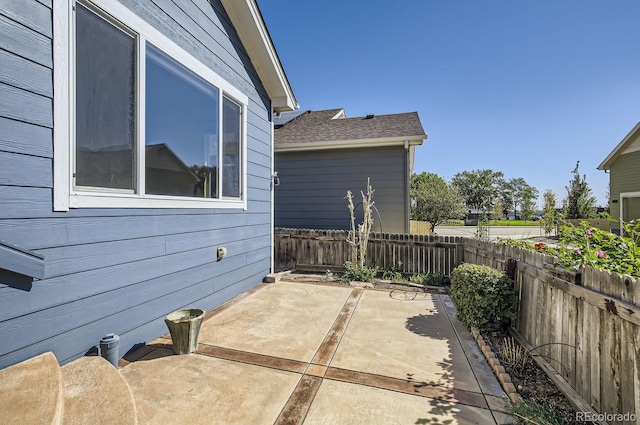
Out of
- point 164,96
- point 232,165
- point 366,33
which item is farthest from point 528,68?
point 164,96

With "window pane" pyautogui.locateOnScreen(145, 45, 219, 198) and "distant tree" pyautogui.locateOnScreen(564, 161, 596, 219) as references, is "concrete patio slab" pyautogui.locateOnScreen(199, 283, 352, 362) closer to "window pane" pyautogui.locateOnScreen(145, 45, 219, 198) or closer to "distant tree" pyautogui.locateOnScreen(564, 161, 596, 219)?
"window pane" pyautogui.locateOnScreen(145, 45, 219, 198)

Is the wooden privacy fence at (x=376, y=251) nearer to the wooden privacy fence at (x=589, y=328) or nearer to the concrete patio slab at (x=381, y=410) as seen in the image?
the wooden privacy fence at (x=589, y=328)

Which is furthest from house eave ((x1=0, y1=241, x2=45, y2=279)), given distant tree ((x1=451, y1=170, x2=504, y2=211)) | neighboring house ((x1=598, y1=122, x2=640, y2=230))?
distant tree ((x1=451, y1=170, x2=504, y2=211))

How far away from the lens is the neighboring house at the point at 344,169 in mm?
7887

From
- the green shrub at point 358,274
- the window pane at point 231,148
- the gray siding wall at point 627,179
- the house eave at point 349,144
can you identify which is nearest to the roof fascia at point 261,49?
the window pane at point 231,148

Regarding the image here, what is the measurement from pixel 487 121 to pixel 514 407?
70.1ft

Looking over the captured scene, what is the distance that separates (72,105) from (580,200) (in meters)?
22.8

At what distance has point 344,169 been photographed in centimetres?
834

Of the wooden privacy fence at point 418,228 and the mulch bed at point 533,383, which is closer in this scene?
the mulch bed at point 533,383

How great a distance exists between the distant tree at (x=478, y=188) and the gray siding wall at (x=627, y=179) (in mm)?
35349

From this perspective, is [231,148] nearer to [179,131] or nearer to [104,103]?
[179,131]

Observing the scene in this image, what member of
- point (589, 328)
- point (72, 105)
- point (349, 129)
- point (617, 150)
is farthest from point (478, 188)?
point (72, 105)

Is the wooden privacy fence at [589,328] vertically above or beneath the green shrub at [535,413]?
above

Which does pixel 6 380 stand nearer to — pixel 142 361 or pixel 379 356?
pixel 142 361
